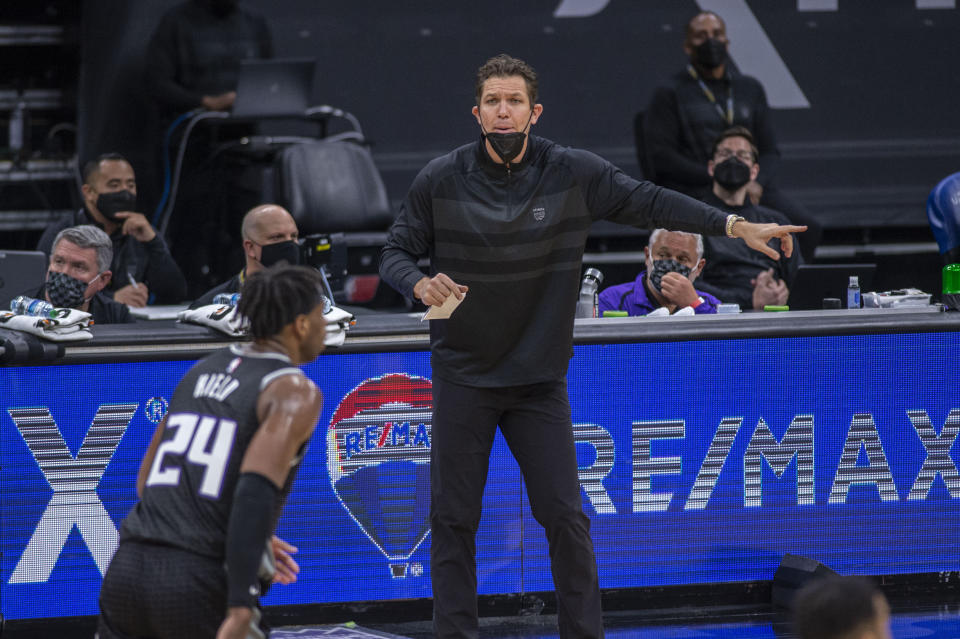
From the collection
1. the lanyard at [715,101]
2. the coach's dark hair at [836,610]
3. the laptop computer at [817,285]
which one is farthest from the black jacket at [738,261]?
the coach's dark hair at [836,610]

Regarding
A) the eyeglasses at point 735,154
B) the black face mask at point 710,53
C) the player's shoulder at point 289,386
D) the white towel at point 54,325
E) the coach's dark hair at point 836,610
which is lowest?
the coach's dark hair at point 836,610

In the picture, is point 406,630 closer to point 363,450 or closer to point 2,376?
point 363,450

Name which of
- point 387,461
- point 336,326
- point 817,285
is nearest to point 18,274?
point 336,326

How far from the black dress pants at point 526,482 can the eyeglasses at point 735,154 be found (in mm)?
3422

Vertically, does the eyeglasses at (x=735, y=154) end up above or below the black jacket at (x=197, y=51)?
below

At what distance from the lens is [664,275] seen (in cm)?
644

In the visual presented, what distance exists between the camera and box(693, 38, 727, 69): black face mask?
8930 mm

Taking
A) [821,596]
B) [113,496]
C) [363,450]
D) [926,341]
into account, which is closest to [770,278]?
[926,341]

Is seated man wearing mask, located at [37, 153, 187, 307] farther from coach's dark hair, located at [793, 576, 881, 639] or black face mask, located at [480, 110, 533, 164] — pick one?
coach's dark hair, located at [793, 576, 881, 639]

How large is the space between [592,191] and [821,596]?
2.14m

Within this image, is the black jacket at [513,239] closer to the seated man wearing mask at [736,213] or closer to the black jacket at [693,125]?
the seated man wearing mask at [736,213]

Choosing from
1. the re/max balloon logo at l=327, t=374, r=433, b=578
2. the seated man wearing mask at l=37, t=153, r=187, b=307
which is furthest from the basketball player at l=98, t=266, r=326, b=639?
the seated man wearing mask at l=37, t=153, r=187, b=307

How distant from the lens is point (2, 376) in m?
5.09

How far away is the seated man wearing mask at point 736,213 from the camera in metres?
7.66
